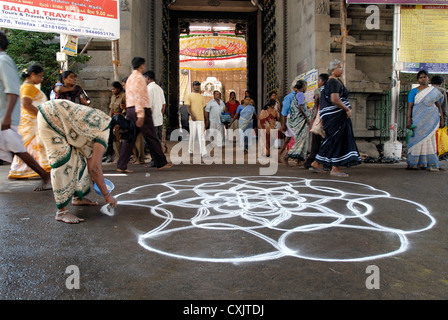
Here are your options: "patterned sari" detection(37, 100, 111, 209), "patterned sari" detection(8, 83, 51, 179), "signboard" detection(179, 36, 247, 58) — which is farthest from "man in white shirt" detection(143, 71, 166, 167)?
"signboard" detection(179, 36, 247, 58)

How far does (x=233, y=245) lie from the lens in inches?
102

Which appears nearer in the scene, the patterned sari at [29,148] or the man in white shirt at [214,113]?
the patterned sari at [29,148]

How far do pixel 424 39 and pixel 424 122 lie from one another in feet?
8.36

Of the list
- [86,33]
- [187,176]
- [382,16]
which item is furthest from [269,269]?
[382,16]

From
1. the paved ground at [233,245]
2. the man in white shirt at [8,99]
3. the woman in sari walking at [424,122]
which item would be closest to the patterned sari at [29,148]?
the paved ground at [233,245]

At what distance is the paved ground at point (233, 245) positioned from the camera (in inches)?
75.3

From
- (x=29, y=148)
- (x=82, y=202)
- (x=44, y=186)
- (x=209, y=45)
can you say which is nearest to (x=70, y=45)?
(x=29, y=148)

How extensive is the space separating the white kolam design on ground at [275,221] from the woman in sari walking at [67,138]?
0.44m

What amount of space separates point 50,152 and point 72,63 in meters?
5.87

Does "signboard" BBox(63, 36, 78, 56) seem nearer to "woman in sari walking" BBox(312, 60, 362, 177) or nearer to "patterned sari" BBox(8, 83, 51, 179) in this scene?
"patterned sari" BBox(8, 83, 51, 179)

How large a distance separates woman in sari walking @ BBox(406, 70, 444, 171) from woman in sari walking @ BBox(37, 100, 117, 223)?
558 centimetres

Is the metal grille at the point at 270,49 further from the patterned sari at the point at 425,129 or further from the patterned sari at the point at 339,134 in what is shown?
the patterned sari at the point at 339,134

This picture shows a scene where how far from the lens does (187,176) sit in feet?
18.7
